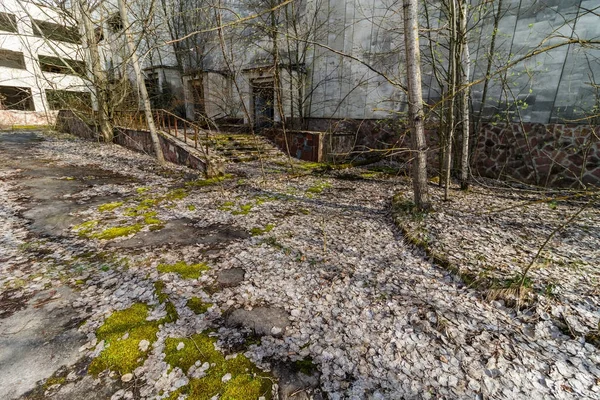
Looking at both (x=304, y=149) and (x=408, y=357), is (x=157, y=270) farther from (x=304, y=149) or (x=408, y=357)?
(x=304, y=149)

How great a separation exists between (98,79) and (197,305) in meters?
13.4

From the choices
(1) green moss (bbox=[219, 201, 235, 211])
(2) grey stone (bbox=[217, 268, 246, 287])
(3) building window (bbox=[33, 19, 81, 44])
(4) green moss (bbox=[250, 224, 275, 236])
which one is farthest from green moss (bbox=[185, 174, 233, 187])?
(3) building window (bbox=[33, 19, 81, 44])

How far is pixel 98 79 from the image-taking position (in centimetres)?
1204

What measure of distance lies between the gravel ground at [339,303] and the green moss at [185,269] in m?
Answer: 0.11

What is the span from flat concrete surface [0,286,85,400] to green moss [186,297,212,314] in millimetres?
992

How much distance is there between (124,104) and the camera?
576 inches

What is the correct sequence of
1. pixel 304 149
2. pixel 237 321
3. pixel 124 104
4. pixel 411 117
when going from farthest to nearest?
pixel 124 104 < pixel 304 149 < pixel 411 117 < pixel 237 321

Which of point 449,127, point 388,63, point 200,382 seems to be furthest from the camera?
point 388,63

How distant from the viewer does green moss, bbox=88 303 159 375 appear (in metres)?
2.40

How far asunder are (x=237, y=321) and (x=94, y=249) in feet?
9.81

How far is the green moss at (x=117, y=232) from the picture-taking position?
4777 millimetres

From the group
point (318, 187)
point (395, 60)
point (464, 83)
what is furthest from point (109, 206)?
point (395, 60)

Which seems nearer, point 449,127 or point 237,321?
point 237,321

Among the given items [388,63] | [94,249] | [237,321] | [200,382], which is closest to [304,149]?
[388,63]
